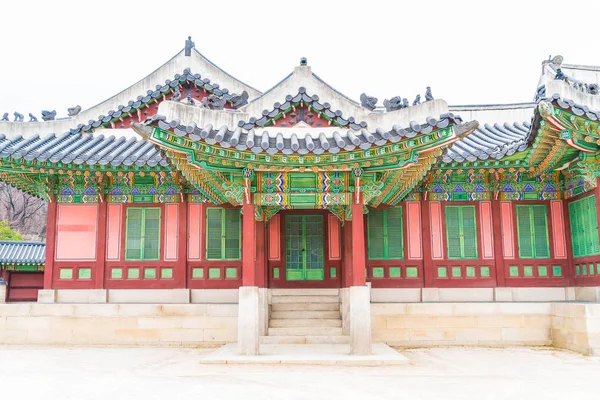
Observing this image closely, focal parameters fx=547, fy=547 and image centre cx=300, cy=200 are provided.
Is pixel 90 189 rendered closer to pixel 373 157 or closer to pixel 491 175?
pixel 373 157

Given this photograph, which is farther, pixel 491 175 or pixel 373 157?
pixel 491 175

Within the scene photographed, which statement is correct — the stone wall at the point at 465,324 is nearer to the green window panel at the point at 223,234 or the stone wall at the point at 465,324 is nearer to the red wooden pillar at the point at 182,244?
the green window panel at the point at 223,234

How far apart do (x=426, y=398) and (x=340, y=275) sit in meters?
7.12

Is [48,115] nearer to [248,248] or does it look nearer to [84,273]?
[84,273]

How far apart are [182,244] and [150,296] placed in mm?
1570

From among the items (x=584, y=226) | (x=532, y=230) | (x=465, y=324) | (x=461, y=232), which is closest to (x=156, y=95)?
(x=461, y=232)

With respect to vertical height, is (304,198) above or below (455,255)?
above

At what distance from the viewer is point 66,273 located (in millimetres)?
14391

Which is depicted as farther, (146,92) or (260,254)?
(146,92)

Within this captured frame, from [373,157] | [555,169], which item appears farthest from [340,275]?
[555,169]

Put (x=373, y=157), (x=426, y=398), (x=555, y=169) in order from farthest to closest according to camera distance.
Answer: (x=555, y=169) < (x=373, y=157) < (x=426, y=398)

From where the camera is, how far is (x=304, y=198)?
10.8 m

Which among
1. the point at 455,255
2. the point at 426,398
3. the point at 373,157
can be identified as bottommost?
the point at 426,398

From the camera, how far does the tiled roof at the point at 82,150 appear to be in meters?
12.8
